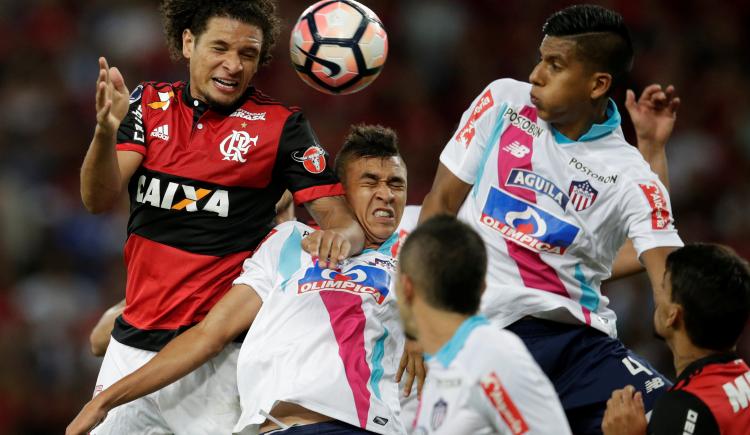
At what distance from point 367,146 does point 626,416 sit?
1.89 meters

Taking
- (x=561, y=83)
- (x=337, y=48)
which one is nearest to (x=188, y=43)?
(x=337, y=48)

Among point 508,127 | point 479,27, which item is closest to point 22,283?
point 479,27

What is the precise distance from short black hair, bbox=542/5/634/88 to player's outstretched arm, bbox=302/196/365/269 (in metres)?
1.16

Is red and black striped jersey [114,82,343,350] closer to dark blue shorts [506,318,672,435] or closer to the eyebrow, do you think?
the eyebrow

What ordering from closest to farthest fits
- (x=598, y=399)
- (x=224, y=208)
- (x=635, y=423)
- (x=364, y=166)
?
(x=635, y=423), (x=598, y=399), (x=224, y=208), (x=364, y=166)

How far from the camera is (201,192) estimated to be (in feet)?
15.6

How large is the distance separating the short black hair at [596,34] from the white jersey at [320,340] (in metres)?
1.26

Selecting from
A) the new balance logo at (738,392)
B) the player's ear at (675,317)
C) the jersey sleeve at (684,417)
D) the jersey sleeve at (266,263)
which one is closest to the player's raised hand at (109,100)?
the jersey sleeve at (266,263)

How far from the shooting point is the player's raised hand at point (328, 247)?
4434 millimetres

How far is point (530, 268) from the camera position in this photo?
4449mm

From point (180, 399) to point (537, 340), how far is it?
1614 millimetres

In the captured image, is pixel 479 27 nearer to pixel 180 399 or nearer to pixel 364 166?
pixel 364 166

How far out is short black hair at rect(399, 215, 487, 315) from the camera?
131 inches

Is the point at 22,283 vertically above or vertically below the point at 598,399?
below
